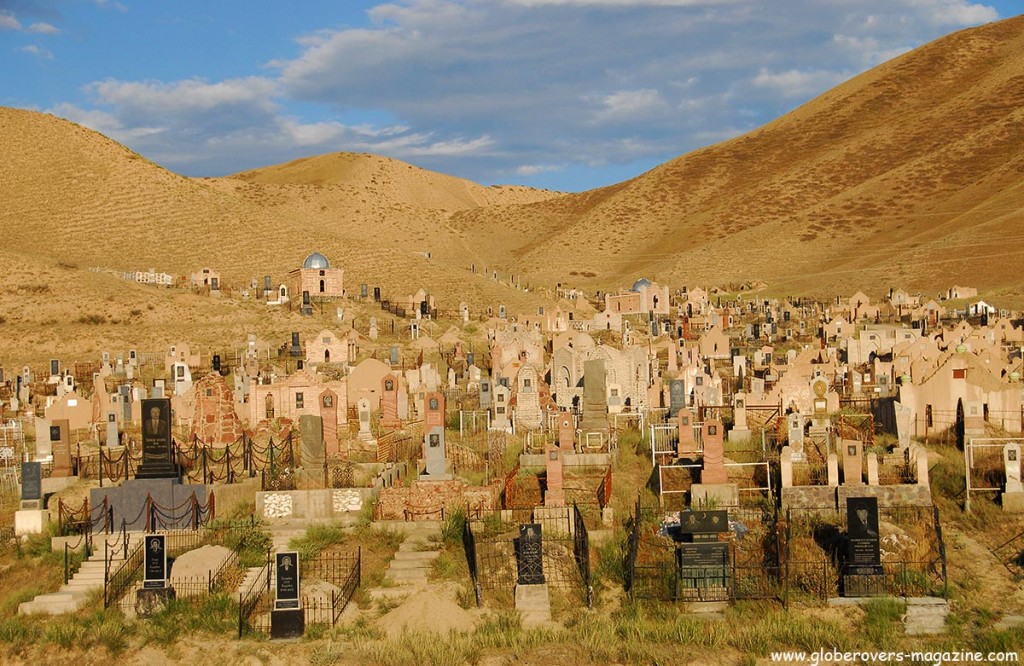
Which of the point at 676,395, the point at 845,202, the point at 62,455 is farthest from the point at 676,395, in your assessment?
the point at 845,202

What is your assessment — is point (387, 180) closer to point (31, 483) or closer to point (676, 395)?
point (676, 395)

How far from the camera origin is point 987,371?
2422cm

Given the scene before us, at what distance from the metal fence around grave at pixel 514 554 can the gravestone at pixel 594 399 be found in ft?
22.9

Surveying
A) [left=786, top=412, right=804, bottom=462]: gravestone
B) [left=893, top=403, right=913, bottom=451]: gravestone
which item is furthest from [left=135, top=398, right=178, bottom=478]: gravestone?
[left=893, top=403, right=913, bottom=451]: gravestone

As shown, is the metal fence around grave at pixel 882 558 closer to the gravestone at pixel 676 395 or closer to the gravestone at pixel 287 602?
the gravestone at pixel 287 602

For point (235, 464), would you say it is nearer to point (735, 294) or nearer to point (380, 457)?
point (380, 457)

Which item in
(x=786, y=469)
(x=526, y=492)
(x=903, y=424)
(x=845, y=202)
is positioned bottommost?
(x=526, y=492)

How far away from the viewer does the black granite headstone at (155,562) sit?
1673 centimetres

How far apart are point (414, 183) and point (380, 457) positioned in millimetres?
154141

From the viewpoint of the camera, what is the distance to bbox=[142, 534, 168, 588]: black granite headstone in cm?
1673

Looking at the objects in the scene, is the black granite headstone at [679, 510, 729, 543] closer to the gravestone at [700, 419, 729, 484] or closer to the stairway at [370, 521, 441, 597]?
the gravestone at [700, 419, 729, 484]

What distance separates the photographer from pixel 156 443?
20594 mm

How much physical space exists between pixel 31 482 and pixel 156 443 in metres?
2.21

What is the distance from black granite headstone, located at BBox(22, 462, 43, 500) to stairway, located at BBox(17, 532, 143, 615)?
2084mm
